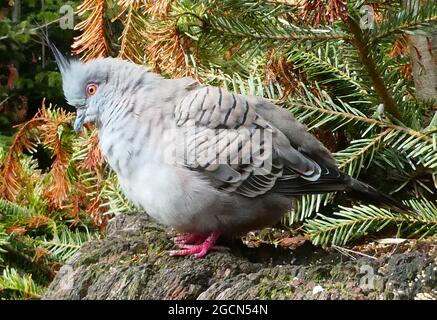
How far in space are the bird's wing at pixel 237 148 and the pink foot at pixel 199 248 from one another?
120 millimetres

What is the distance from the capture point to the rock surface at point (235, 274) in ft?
3.88

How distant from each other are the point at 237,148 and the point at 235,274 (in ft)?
1.03

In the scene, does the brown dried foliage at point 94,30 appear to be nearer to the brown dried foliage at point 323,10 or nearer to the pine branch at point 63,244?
the pine branch at point 63,244

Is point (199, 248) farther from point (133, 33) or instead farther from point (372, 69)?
point (133, 33)

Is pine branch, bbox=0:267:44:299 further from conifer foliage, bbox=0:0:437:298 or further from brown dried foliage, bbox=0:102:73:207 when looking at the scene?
brown dried foliage, bbox=0:102:73:207

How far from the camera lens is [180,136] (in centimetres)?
154

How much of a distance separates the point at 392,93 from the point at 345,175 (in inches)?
10.1

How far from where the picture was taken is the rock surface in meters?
1.18

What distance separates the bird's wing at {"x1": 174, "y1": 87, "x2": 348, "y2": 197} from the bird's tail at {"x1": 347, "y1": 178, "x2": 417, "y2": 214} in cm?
10

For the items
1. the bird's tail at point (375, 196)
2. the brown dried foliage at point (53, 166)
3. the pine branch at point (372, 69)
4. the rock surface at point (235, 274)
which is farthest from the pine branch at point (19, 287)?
the pine branch at point (372, 69)

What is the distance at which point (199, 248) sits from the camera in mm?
1506

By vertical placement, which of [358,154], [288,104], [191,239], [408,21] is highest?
[408,21]

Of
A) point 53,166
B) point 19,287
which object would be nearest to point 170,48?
point 53,166
